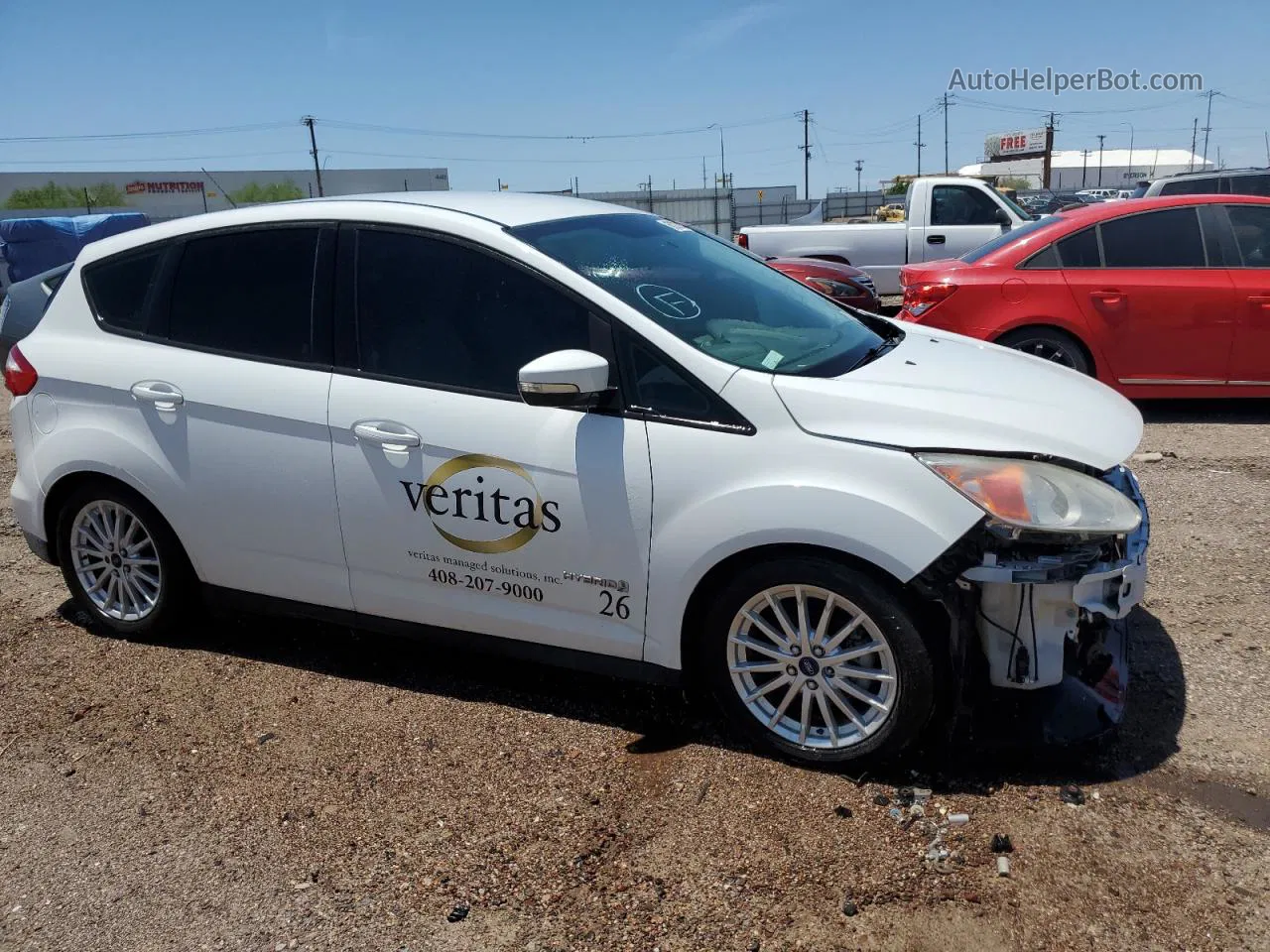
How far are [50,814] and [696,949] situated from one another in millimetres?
2212

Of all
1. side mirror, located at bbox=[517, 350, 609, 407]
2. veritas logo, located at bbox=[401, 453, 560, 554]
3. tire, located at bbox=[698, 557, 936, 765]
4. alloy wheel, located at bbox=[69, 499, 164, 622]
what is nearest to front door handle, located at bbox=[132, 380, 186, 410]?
alloy wheel, located at bbox=[69, 499, 164, 622]

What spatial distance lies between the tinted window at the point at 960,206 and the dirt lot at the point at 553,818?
10.5m

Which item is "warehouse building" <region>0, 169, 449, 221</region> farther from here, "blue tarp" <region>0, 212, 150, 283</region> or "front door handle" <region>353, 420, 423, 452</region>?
"front door handle" <region>353, 420, 423, 452</region>

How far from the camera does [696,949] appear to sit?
8.67 ft

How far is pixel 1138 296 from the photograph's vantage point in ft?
24.3

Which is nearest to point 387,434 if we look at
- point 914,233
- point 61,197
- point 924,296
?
point 924,296

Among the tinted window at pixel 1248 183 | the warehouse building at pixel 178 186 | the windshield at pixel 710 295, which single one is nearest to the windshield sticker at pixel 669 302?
the windshield at pixel 710 295

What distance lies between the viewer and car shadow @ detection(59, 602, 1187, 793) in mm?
3314

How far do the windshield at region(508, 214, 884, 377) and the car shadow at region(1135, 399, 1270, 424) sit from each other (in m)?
4.36

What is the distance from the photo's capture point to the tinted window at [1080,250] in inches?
302

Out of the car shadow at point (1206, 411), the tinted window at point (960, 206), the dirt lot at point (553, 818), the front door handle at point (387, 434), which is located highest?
the tinted window at point (960, 206)

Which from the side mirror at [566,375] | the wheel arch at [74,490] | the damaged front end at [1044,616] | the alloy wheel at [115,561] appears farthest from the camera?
the alloy wheel at [115,561]

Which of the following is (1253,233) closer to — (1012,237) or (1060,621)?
(1012,237)

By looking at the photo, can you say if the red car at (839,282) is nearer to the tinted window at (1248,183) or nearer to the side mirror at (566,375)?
the tinted window at (1248,183)
